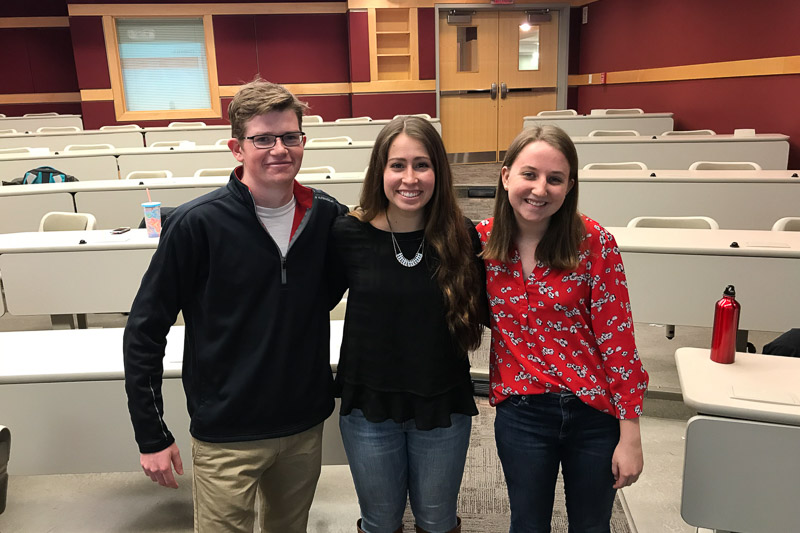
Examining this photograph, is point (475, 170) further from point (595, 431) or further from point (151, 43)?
point (595, 431)

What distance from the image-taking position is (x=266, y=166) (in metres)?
1.34

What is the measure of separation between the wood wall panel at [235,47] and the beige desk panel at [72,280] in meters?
7.34

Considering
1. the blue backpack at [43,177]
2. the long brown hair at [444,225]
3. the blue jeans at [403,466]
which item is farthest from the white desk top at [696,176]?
the blue backpack at [43,177]

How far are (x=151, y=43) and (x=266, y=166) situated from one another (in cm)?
1012

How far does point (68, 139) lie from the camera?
Result: 7.31 meters

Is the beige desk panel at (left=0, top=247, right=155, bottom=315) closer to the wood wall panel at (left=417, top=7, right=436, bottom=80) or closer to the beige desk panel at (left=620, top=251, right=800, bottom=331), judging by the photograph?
the beige desk panel at (left=620, top=251, right=800, bottom=331)

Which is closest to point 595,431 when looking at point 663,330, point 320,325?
point 320,325

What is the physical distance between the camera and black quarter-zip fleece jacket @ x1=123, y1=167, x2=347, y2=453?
133cm

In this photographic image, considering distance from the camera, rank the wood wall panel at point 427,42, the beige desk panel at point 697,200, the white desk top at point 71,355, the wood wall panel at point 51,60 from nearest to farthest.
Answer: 1. the white desk top at point 71,355
2. the beige desk panel at point 697,200
3. the wood wall panel at point 427,42
4. the wood wall panel at point 51,60

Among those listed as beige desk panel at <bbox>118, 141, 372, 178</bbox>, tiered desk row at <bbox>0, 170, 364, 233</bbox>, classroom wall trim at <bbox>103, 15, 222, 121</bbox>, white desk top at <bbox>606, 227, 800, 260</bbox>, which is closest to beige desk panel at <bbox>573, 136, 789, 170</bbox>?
beige desk panel at <bbox>118, 141, 372, 178</bbox>

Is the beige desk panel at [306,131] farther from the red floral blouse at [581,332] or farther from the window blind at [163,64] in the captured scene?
the red floral blouse at [581,332]

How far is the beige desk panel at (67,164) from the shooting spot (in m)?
5.61

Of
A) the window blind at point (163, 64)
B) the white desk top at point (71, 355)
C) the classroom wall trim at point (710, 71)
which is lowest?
the white desk top at point (71, 355)

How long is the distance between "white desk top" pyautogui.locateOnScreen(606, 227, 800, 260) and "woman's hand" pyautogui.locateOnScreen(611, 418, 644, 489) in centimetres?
157
